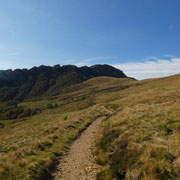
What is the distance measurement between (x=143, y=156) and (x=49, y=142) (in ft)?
27.7

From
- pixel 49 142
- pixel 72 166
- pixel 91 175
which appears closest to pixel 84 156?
pixel 72 166

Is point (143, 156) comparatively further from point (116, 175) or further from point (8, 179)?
point (8, 179)

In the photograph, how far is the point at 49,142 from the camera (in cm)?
1216

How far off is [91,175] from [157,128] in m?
6.76

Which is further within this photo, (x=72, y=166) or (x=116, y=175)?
(x=72, y=166)

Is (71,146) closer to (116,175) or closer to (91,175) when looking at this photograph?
(91,175)

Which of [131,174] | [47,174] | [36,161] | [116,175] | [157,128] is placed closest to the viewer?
[131,174]

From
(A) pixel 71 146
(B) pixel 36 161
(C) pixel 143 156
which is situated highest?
(C) pixel 143 156

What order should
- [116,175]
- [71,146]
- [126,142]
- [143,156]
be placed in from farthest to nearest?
[71,146] < [126,142] < [143,156] < [116,175]

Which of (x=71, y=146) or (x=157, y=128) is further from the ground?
(x=157, y=128)

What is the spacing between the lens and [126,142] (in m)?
9.05

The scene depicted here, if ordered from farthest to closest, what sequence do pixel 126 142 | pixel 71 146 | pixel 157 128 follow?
1. pixel 71 146
2. pixel 157 128
3. pixel 126 142

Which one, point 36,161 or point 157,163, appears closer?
point 157,163

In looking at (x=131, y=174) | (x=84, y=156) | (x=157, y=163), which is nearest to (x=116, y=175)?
(x=131, y=174)
